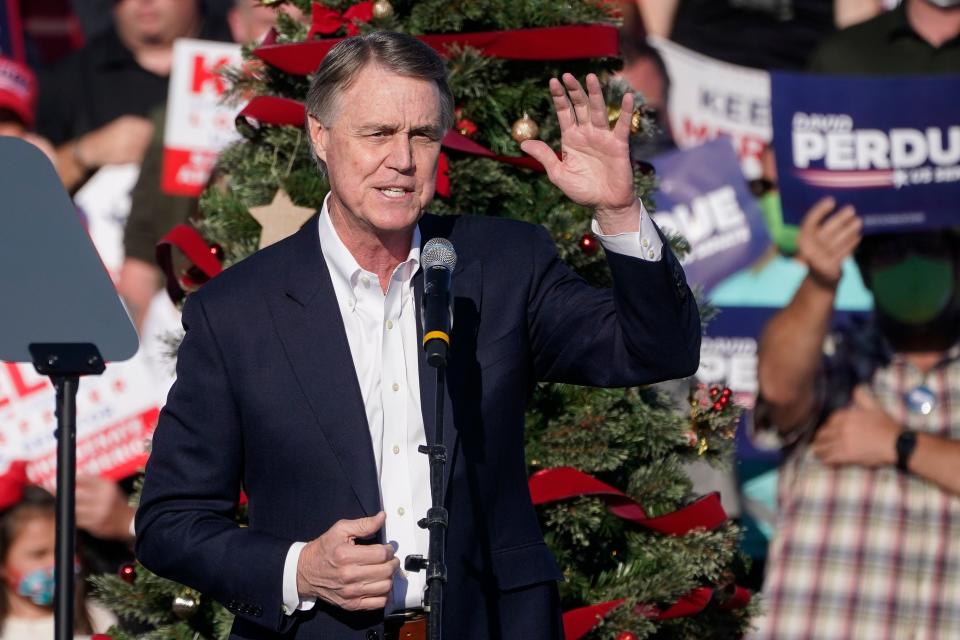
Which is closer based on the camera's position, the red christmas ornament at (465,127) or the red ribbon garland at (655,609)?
the red ribbon garland at (655,609)

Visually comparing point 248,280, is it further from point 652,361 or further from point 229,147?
point 229,147

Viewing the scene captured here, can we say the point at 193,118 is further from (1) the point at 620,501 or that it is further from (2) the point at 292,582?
(2) the point at 292,582

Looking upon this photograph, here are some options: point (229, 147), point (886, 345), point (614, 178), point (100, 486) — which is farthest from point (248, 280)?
point (886, 345)

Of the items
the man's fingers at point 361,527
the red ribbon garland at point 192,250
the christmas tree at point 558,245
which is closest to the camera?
the man's fingers at point 361,527

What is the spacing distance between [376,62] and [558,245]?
130 centimetres

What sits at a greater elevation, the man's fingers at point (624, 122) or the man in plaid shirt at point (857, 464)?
the man's fingers at point (624, 122)

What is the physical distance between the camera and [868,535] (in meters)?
6.15

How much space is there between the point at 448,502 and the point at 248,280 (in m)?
0.58

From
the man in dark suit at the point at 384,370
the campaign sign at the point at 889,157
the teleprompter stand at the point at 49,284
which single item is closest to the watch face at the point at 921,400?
the campaign sign at the point at 889,157

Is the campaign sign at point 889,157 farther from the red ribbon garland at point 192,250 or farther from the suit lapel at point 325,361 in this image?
the suit lapel at point 325,361

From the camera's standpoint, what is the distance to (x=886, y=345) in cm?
638

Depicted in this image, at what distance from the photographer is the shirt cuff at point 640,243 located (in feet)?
8.68

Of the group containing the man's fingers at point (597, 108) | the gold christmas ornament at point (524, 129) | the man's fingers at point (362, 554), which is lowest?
the man's fingers at point (362, 554)

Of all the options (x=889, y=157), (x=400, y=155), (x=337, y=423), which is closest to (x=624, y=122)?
(x=400, y=155)
